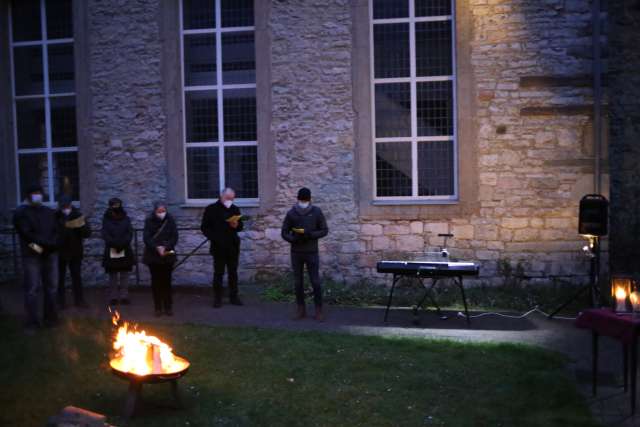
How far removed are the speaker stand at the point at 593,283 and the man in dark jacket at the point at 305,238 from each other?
3.44 meters

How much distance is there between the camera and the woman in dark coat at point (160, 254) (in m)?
9.69

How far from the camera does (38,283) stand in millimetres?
8898

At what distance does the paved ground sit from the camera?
7.39m

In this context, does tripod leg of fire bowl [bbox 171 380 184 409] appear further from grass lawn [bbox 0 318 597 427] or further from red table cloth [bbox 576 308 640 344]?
red table cloth [bbox 576 308 640 344]

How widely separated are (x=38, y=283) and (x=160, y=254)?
1.65m

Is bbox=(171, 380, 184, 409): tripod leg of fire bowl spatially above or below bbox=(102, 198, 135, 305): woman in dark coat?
below

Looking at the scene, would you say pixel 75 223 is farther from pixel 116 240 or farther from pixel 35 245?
pixel 35 245

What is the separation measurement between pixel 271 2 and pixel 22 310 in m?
6.59

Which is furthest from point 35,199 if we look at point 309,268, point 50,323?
point 309,268

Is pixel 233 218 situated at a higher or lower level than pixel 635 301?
higher

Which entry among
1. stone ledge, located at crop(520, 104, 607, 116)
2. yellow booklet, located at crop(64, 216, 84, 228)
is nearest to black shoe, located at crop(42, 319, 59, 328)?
yellow booklet, located at crop(64, 216, 84, 228)

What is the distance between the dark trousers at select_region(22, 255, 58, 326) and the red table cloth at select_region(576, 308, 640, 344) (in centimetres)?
663

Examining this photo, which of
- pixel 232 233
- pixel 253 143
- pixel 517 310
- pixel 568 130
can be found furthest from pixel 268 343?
pixel 568 130

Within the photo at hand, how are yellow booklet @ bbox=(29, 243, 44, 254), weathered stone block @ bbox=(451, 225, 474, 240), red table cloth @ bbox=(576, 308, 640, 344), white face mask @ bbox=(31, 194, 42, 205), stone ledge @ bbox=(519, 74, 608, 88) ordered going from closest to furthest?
red table cloth @ bbox=(576, 308, 640, 344) < yellow booklet @ bbox=(29, 243, 44, 254) < white face mask @ bbox=(31, 194, 42, 205) < stone ledge @ bbox=(519, 74, 608, 88) < weathered stone block @ bbox=(451, 225, 474, 240)
